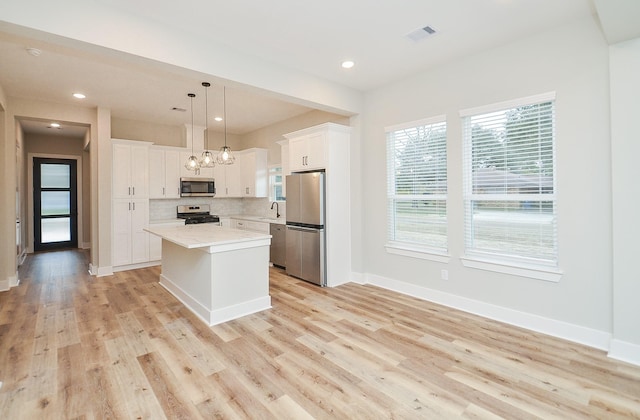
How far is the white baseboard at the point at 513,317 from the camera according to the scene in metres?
2.75

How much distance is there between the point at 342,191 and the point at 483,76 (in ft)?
7.42

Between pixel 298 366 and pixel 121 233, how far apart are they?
4.62 m

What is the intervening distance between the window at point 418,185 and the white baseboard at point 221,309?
6.21 feet

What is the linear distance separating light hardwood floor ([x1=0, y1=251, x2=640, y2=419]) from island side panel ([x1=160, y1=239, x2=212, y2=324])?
158 millimetres

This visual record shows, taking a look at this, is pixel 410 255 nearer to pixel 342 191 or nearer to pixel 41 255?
pixel 342 191

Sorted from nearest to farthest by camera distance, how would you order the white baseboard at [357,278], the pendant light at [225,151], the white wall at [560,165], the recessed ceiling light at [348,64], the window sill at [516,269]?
the white wall at [560,165]
the window sill at [516,269]
the recessed ceiling light at [348,64]
the pendant light at [225,151]
the white baseboard at [357,278]

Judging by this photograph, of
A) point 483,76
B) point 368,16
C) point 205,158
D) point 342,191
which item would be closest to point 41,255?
point 205,158

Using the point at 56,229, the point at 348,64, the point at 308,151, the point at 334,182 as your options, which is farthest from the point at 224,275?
the point at 56,229

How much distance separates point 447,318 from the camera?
337cm

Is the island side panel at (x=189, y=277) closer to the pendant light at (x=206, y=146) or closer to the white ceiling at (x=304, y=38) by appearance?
the pendant light at (x=206, y=146)

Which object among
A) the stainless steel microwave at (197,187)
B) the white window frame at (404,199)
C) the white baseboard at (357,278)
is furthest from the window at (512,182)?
the stainless steel microwave at (197,187)

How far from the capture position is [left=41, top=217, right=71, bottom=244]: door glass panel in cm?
788

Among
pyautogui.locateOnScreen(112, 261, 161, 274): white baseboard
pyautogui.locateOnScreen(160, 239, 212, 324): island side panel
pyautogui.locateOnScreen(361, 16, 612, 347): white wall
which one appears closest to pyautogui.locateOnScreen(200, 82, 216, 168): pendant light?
pyautogui.locateOnScreen(160, 239, 212, 324): island side panel

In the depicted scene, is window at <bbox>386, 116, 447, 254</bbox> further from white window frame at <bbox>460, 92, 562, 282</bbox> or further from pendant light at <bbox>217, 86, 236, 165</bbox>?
pendant light at <bbox>217, 86, 236, 165</bbox>
